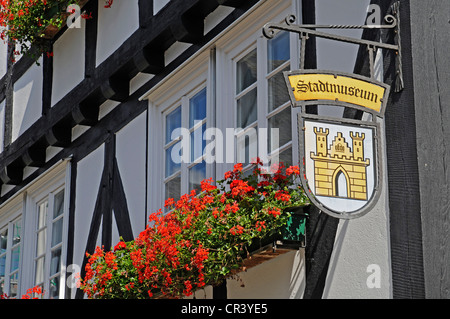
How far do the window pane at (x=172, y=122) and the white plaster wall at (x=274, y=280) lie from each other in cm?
192

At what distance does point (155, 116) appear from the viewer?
9930mm

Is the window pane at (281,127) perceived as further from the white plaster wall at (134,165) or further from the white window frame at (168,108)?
the white plaster wall at (134,165)

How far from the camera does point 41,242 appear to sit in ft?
39.3

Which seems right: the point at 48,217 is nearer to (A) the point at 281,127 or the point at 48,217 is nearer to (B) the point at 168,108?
(B) the point at 168,108

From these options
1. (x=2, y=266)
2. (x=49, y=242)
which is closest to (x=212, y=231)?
(x=49, y=242)

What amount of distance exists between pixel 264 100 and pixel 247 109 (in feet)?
1.16

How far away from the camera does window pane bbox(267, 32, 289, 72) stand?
821 cm

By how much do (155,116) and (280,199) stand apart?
285 cm

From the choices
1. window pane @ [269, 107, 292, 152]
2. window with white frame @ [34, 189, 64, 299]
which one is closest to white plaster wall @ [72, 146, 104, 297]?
window with white frame @ [34, 189, 64, 299]

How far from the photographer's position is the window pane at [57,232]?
1148cm

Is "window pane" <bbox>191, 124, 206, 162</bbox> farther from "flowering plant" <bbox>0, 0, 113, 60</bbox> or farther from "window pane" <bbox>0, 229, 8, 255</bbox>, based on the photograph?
"window pane" <bbox>0, 229, 8, 255</bbox>
